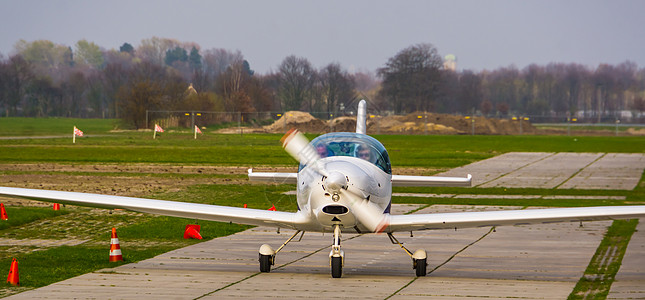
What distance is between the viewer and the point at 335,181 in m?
11.0

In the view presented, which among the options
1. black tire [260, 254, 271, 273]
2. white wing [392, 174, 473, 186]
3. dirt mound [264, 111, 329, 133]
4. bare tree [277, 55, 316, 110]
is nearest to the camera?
black tire [260, 254, 271, 273]

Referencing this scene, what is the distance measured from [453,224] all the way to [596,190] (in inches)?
741

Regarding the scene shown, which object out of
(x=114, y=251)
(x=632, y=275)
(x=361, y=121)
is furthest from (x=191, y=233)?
(x=632, y=275)

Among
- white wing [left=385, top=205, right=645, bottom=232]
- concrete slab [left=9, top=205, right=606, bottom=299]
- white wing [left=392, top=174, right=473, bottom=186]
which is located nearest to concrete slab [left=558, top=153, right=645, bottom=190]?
concrete slab [left=9, top=205, right=606, bottom=299]

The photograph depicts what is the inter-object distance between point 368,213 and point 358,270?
184cm

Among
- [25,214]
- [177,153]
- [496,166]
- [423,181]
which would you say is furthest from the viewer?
[177,153]

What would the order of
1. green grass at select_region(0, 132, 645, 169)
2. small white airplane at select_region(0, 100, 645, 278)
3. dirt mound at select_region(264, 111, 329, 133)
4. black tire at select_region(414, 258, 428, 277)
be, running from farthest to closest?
1. dirt mound at select_region(264, 111, 329, 133)
2. green grass at select_region(0, 132, 645, 169)
3. black tire at select_region(414, 258, 428, 277)
4. small white airplane at select_region(0, 100, 645, 278)

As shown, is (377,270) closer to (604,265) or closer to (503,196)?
(604,265)

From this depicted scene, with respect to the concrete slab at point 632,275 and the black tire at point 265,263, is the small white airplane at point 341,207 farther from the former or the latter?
the concrete slab at point 632,275

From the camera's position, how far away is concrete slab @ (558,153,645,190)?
31625mm

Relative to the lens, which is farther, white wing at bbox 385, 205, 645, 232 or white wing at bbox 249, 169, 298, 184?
white wing at bbox 249, 169, 298, 184

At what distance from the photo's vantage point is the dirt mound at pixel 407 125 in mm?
89812

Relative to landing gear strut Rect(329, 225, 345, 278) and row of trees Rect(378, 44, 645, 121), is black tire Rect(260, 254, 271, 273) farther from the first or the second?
row of trees Rect(378, 44, 645, 121)

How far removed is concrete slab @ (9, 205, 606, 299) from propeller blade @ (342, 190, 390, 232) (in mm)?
789
